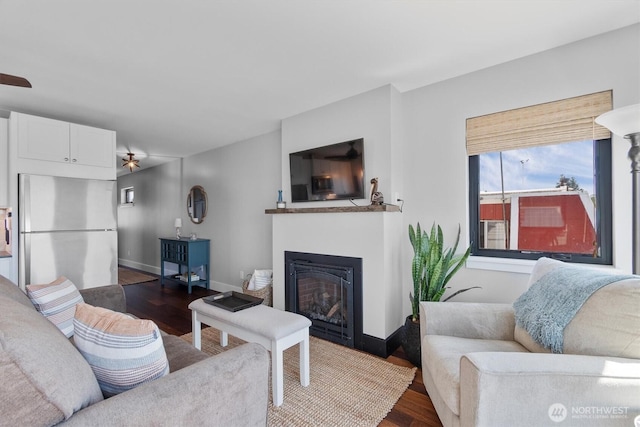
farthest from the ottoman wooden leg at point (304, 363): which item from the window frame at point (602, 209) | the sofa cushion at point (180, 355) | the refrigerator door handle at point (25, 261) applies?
the refrigerator door handle at point (25, 261)

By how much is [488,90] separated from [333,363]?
8.17ft

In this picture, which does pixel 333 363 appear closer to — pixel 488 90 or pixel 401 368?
pixel 401 368

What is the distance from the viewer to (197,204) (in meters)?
5.06

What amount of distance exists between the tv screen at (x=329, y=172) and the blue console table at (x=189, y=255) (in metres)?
2.28

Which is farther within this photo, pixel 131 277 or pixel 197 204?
pixel 131 277

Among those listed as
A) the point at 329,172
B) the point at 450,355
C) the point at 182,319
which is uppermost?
the point at 329,172

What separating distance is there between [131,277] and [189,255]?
200cm

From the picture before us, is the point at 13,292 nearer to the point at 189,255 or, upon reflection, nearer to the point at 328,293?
the point at 328,293

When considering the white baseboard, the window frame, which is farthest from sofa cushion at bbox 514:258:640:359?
the white baseboard

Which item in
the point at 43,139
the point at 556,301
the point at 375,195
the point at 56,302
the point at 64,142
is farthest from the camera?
the point at 64,142

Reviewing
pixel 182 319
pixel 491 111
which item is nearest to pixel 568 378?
pixel 491 111

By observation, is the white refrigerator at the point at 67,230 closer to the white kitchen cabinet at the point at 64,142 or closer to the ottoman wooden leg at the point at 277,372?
the white kitchen cabinet at the point at 64,142

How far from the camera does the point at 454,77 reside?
2484mm

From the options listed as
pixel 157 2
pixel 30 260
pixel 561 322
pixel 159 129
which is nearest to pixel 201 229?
pixel 159 129
